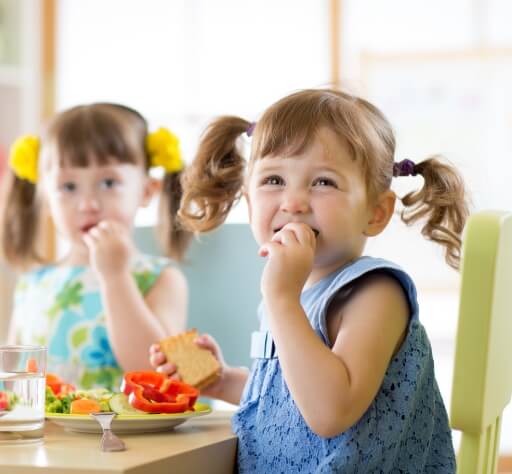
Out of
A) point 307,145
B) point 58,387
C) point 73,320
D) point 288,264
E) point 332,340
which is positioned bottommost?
point 73,320

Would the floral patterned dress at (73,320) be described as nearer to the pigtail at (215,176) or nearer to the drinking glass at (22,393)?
the pigtail at (215,176)

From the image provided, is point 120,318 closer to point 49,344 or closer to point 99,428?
point 49,344

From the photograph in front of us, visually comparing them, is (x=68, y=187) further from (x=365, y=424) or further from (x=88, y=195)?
(x=365, y=424)

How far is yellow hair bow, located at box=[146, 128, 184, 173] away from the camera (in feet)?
6.47

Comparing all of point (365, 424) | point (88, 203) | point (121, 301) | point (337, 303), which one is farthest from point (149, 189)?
point (365, 424)

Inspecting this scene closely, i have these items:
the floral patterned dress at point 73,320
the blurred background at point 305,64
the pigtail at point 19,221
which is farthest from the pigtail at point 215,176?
the blurred background at point 305,64

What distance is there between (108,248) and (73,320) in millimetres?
229

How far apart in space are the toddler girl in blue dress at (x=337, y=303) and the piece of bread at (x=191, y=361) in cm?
12

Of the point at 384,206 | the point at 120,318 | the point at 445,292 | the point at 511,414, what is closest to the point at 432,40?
the point at 445,292

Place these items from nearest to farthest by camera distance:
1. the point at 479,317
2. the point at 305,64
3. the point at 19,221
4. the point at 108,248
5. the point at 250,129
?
the point at 479,317 < the point at 250,129 < the point at 108,248 < the point at 19,221 < the point at 305,64

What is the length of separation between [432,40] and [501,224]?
285cm

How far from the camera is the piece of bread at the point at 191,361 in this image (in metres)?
1.38

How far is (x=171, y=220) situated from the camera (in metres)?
2.06

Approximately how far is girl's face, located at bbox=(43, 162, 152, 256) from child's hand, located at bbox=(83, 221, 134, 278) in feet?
0.16
